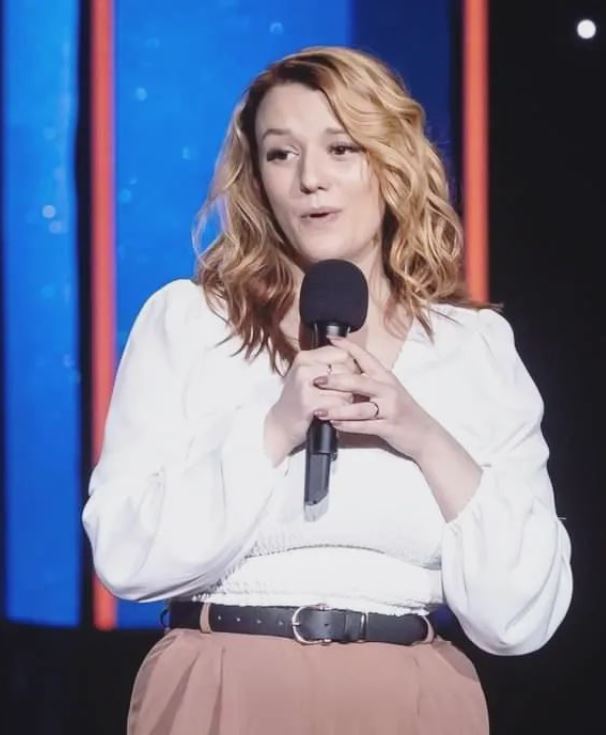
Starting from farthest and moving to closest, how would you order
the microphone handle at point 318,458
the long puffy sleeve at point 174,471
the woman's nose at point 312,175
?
the woman's nose at point 312,175 → the long puffy sleeve at point 174,471 → the microphone handle at point 318,458

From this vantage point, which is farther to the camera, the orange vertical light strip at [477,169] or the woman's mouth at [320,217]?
the orange vertical light strip at [477,169]

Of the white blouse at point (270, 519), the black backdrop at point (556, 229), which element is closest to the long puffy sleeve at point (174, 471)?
the white blouse at point (270, 519)

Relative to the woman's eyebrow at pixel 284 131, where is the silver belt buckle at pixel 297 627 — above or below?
below

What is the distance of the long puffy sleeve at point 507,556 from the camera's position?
146cm

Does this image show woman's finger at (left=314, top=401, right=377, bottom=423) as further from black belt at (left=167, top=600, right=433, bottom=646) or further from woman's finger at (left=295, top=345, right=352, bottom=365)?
black belt at (left=167, top=600, right=433, bottom=646)

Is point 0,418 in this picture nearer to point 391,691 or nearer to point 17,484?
point 17,484

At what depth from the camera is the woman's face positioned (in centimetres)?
155

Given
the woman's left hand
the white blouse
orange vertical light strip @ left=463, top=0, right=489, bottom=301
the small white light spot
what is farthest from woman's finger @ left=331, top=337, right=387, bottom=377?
the small white light spot

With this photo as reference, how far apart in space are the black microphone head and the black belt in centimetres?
27

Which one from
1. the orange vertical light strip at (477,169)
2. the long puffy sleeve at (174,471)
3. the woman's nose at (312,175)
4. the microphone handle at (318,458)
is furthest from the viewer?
the orange vertical light strip at (477,169)

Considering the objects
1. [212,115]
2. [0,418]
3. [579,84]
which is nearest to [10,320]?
[0,418]

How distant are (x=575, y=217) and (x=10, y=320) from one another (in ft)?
2.55

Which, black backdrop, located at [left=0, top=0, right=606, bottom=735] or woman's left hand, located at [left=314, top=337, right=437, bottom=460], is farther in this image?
black backdrop, located at [left=0, top=0, right=606, bottom=735]

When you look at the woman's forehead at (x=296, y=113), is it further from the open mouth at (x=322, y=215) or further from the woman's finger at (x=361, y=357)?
the woman's finger at (x=361, y=357)
